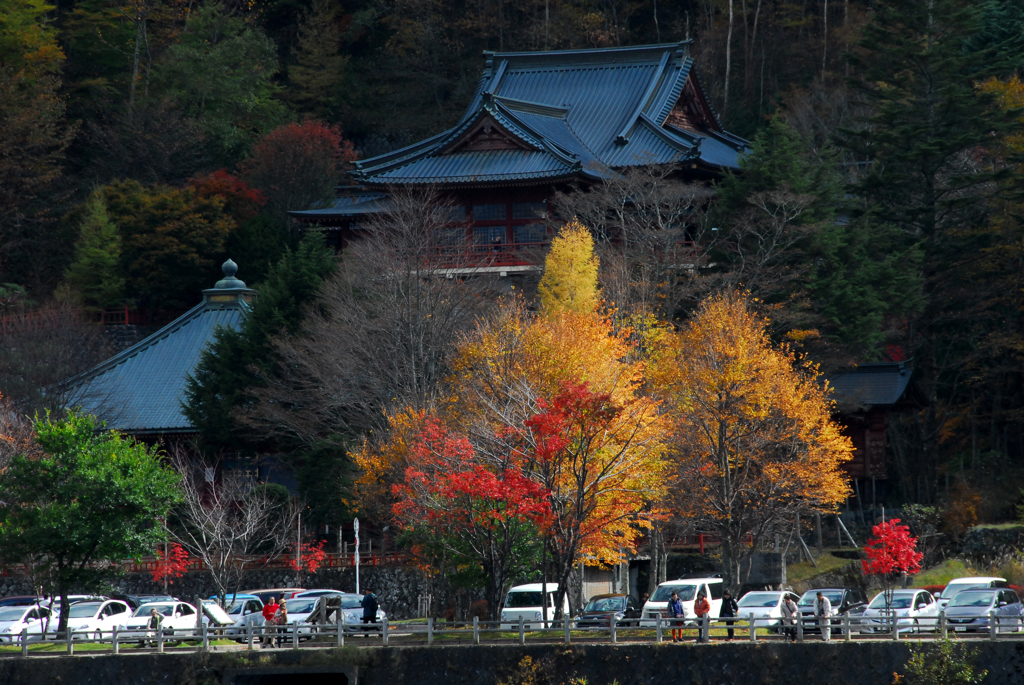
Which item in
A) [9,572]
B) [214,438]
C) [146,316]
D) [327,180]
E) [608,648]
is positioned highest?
[327,180]

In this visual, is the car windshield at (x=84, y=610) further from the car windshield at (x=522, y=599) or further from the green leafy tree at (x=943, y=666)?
the green leafy tree at (x=943, y=666)

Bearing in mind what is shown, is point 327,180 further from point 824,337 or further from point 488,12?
point 824,337

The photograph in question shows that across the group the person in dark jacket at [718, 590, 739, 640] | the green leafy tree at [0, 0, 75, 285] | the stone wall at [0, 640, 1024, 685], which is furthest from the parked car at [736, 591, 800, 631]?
the green leafy tree at [0, 0, 75, 285]

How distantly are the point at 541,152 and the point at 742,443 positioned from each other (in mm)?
18442

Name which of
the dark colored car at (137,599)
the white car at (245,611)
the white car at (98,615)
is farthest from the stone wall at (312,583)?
the white car at (98,615)

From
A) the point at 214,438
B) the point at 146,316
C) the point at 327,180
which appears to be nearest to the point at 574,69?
the point at 327,180

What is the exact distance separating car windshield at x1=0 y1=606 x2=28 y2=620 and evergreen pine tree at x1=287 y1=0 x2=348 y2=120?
133 ft

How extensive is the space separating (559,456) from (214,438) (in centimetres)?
1653

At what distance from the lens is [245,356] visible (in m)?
42.1

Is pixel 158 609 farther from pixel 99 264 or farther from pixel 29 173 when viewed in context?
pixel 29 173

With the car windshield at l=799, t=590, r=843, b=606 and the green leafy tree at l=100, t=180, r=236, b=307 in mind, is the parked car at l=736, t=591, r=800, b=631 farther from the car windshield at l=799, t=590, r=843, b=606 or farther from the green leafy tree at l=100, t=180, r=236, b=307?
the green leafy tree at l=100, t=180, r=236, b=307

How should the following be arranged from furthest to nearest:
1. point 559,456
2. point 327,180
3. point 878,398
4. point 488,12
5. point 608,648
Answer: point 488,12 < point 327,180 < point 878,398 < point 559,456 < point 608,648

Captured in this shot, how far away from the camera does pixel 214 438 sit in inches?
1647

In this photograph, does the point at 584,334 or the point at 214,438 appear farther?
the point at 214,438
